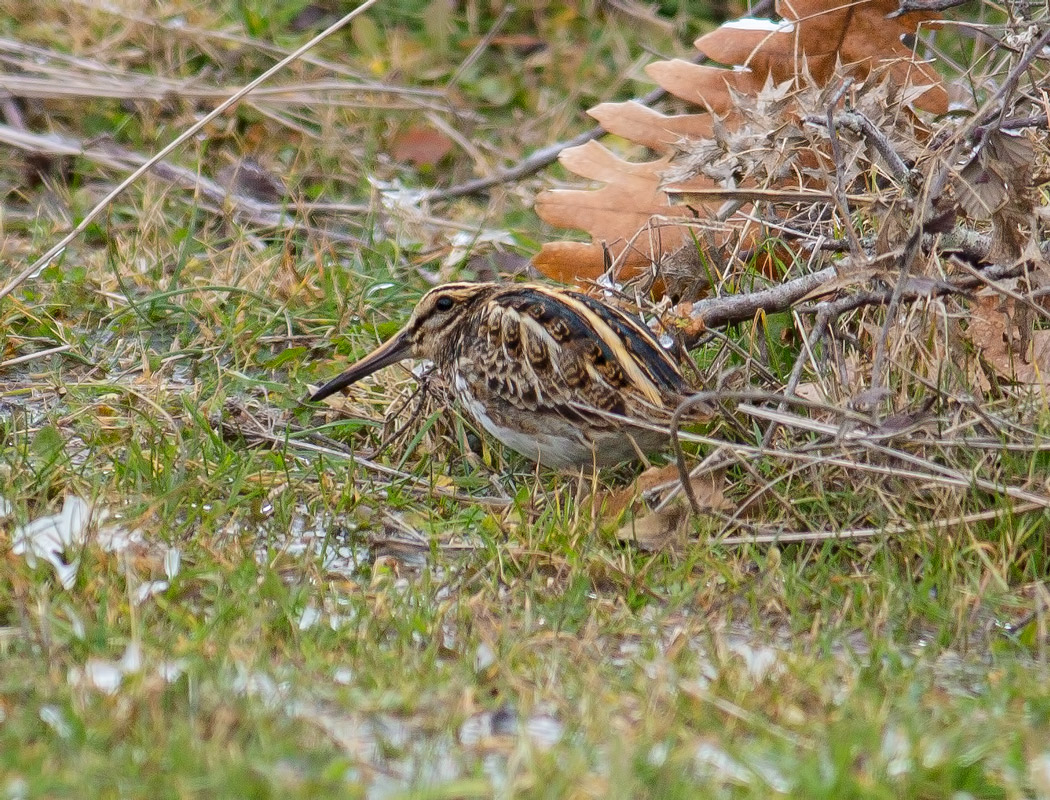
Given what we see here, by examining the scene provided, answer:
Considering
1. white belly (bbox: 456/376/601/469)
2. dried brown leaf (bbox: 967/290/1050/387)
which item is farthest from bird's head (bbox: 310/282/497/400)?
dried brown leaf (bbox: 967/290/1050/387)

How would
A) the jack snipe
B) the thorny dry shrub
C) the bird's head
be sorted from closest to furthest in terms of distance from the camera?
1. the thorny dry shrub
2. the jack snipe
3. the bird's head

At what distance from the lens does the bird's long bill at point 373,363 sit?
4379 mm

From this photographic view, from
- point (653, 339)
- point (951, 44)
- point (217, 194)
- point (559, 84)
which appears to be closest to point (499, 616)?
point (653, 339)

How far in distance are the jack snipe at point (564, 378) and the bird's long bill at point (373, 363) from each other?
30cm

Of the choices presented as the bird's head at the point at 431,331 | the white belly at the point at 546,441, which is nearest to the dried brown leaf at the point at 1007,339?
the white belly at the point at 546,441

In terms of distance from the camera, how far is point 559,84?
7.64 meters

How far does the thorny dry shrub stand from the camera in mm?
3633

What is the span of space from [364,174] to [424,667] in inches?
157

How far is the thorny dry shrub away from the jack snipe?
0.22 meters

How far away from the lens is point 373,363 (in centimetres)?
441

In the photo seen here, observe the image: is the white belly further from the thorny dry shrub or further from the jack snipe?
the thorny dry shrub

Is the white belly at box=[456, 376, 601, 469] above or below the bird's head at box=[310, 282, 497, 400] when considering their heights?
below

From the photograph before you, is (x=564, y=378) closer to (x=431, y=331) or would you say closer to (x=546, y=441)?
(x=546, y=441)

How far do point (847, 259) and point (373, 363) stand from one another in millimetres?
1412
